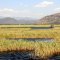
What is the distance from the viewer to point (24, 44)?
37.5 m

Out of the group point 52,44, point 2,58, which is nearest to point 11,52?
point 2,58

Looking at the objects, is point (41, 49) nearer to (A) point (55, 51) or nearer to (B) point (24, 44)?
(A) point (55, 51)

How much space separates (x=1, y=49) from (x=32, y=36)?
25367 mm

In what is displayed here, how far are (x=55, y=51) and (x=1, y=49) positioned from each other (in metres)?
7.93

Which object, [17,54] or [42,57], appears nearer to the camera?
[42,57]

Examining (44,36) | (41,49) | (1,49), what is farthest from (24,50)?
(44,36)

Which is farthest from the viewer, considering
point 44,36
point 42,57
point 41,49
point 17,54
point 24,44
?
point 44,36

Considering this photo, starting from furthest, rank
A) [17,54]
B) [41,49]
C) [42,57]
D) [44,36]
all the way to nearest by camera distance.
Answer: [44,36], [17,54], [41,49], [42,57]

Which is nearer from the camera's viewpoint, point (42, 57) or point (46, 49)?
point (42, 57)

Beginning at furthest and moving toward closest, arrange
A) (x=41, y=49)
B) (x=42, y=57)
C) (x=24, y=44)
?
1. (x=24, y=44)
2. (x=41, y=49)
3. (x=42, y=57)

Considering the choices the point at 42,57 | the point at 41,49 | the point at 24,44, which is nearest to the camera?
the point at 42,57

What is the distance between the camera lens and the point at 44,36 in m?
60.6

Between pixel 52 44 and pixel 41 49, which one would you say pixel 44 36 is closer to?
pixel 52 44

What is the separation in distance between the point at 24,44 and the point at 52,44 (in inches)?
171
